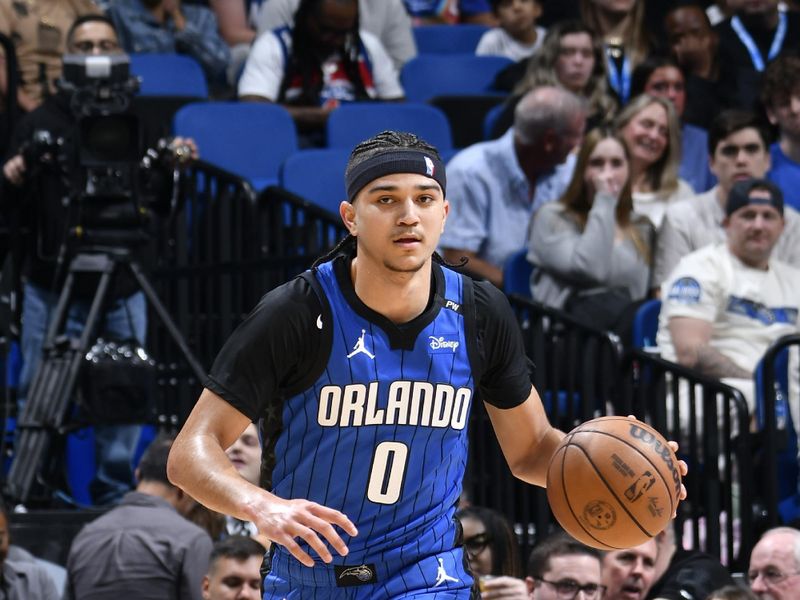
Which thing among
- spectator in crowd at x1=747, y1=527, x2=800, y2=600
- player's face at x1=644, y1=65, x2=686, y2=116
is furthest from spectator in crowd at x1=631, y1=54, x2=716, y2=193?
spectator in crowd at x1=747, y1=527, x2=800, y2=600

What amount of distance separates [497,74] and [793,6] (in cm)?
301

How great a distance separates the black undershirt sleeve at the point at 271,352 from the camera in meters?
4.01

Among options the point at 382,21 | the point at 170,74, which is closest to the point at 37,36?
the point at 170,74

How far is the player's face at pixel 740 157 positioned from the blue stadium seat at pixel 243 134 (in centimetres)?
261

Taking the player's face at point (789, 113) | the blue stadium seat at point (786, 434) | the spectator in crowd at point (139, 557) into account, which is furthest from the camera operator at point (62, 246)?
the player's face at point (789, 113)

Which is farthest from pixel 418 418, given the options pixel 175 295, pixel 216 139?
pixel 216 139

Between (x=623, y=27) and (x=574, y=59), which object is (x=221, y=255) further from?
(x=623, y=27)

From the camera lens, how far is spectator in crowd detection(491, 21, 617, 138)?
399 inches

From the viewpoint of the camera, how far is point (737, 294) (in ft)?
26.8

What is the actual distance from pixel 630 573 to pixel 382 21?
6070 millimetres

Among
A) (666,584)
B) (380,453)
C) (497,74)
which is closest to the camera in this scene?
(380,453)

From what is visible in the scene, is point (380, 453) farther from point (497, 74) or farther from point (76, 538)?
point (497, 74)

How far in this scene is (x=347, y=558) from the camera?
4121 millimetres

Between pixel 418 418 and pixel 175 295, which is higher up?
pixel 175 295
